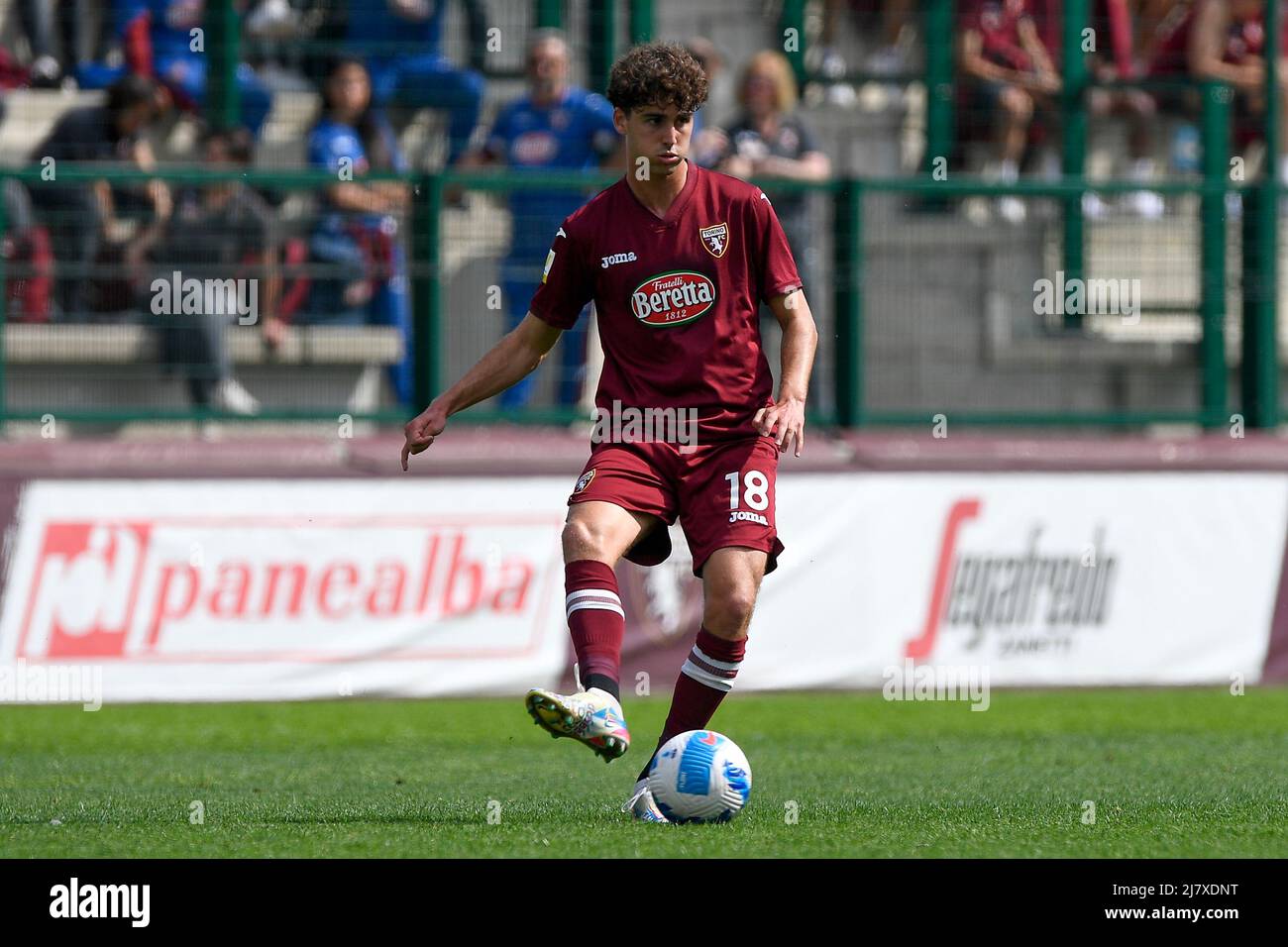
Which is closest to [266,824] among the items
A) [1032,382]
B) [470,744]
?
[470,744]

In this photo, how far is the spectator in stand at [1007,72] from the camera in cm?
1388

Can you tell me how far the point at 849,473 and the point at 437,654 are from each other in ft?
8.48

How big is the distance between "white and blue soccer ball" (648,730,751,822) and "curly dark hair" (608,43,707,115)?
1981mm

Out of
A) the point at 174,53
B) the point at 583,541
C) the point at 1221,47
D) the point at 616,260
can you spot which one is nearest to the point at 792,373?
the point at 616,260

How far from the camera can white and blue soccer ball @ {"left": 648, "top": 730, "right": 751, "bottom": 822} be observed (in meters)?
6.33

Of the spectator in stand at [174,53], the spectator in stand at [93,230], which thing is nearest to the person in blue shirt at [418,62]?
the spectator in stand at [174,53]

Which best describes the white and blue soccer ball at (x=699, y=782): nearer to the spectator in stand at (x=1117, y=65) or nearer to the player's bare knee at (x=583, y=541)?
the player's bare knee at (x=583, y=541)

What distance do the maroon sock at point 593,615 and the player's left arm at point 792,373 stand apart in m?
0.68

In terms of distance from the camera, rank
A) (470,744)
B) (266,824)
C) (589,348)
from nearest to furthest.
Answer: (266,824)
(470,744)
(589,348)

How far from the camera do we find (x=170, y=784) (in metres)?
7.82

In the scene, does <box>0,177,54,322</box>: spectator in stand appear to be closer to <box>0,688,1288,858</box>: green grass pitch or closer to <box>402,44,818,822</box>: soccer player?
<box>0,688,1288,858</box>: green grass pitch

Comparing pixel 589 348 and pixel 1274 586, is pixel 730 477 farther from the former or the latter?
pixel 1274 586

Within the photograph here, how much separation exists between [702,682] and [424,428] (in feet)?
4.00

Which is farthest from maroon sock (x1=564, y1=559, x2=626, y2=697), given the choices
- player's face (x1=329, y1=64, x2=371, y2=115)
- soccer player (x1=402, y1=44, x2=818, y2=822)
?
player's face (x1=329, y1=64, x2=371, y2=115)
